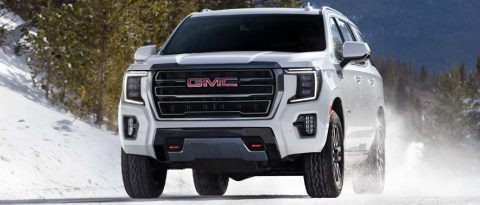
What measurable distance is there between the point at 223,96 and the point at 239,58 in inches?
14.8

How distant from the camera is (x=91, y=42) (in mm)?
22391

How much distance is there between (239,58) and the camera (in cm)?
998

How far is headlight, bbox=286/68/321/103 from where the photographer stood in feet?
32.3

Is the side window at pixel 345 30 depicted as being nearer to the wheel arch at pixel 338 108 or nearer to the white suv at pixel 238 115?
the white suv at pixel 238 115

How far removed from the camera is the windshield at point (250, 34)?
11000mm

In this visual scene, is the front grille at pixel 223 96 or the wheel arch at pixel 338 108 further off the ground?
the front grille at pixel 223 96

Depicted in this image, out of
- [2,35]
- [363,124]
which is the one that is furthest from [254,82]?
[2,35]

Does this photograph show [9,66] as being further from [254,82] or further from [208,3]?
[254,82]

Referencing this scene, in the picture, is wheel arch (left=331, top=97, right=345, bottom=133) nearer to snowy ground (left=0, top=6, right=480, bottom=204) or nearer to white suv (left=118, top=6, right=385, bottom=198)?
white suv (left=118, top=6, right=385, bottom=198)

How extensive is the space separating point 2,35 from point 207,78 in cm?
1578

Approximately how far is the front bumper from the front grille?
0.08 metres

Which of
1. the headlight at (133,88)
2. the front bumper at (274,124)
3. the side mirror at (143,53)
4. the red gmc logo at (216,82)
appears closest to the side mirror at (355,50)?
the front bumper at (274,124)

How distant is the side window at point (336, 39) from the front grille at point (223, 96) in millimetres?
1546

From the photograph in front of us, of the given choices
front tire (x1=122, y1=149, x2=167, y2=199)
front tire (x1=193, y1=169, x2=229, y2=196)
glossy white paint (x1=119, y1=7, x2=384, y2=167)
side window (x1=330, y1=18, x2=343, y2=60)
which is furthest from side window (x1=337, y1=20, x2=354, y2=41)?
front tire (x1=122, y1=149, x2=167, y2=199)
